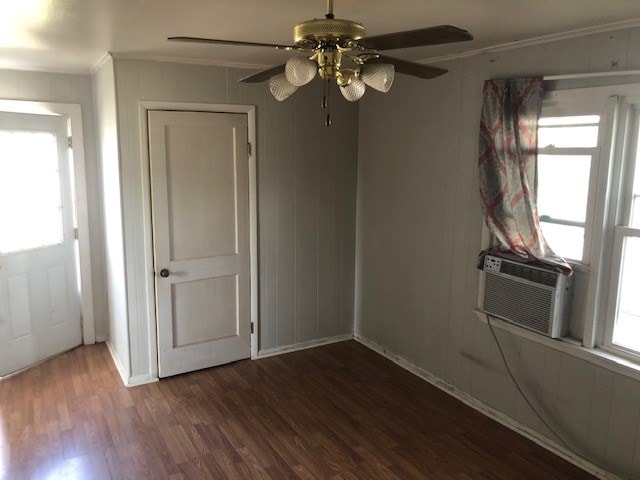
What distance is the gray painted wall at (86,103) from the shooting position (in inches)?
158

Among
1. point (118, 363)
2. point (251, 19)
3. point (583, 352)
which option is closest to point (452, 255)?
point (583, 352)

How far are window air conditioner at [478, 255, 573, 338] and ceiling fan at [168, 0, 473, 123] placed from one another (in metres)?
1.57

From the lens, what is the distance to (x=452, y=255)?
12.0ft

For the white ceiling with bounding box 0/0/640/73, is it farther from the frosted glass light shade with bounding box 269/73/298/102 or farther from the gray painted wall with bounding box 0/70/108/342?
the gray painted wall with bounding box 0/70/108/342

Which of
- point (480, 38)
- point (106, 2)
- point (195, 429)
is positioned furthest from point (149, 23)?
point (195, 429)

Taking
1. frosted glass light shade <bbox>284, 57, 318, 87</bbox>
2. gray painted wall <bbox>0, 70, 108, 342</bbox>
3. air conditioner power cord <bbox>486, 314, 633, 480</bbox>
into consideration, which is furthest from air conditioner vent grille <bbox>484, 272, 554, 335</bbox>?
gray painted wall <bbox>0, 70, 108, 342</bbox>

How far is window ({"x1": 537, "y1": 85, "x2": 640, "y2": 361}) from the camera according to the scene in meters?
2.64

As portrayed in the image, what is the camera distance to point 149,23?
2.63 metres

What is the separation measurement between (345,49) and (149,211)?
248 cm

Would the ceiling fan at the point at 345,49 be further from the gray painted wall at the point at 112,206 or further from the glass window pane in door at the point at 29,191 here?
the glass window pane in door at the point at 29,191

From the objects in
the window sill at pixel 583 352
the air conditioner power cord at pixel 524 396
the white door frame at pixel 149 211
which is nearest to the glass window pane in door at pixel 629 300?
the window sill at pixel 583 352

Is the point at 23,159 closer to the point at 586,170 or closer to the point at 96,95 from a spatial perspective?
the point at 96,95

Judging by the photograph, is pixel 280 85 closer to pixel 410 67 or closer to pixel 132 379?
pixel 410 67

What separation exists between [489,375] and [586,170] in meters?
1.48
